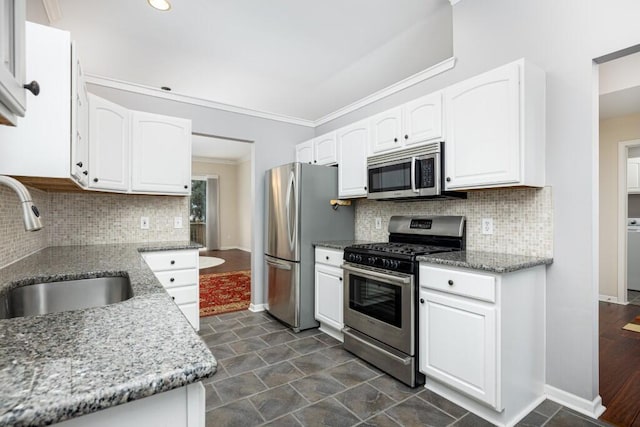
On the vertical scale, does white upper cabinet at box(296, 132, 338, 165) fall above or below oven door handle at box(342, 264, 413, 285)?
above

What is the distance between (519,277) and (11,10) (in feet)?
A: 7.68

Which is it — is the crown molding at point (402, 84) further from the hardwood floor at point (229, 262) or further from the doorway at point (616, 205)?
the hardwood floor at point (229, 262)

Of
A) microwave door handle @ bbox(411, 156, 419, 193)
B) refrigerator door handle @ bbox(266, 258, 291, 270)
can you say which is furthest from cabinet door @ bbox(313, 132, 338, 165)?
refrigerator door handle @ bbox(266, 258, 291, 270)

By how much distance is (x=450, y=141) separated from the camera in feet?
7.45

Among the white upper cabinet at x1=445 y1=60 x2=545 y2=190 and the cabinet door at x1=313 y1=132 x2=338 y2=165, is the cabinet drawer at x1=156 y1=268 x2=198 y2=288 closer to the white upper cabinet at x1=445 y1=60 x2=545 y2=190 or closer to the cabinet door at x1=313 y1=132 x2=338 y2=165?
the cabinet door at x1=313 y1=132 x2=338 y2=165

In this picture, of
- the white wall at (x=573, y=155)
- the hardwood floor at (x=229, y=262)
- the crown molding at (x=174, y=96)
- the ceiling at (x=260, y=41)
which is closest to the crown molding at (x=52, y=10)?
the ceiling at (x=260, y=41)

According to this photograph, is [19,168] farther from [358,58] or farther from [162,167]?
[358,58]

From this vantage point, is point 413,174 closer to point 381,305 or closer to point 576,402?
point 381,305

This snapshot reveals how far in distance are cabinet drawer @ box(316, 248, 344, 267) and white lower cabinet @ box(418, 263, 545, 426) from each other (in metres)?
0.94

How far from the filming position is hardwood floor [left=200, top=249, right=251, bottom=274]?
617cm

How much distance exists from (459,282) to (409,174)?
95 centimetres

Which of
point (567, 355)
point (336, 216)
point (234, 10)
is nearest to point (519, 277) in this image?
point (567, 355)

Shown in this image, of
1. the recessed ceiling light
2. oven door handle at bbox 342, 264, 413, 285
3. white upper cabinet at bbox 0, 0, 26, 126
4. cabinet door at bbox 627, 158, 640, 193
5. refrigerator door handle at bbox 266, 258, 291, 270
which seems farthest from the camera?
cabinet door at bbox 627, 158, 640, 193

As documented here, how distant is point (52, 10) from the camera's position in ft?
7.68
